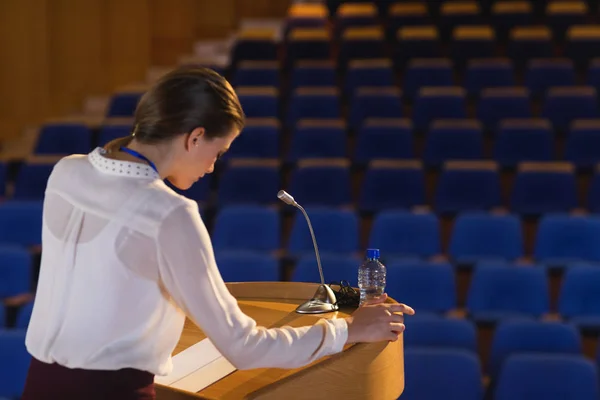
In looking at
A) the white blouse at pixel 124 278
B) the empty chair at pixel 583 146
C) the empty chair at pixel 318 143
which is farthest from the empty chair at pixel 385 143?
the white blouse at pixel 124 278

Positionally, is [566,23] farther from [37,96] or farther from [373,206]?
[37,96]

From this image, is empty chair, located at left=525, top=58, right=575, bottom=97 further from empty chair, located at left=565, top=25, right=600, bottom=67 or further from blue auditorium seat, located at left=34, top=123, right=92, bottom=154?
blue auditorium seat, located at left=34, top=123, right=92, bottom=154

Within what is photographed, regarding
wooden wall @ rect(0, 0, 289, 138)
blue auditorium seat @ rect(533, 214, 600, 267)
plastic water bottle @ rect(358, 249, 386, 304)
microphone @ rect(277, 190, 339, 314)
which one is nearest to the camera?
microphone @ rect(277, 190, 339, 314)

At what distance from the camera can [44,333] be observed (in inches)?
25.0

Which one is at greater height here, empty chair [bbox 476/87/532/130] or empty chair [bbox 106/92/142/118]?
empty chair [bbox 476/87/532/130]

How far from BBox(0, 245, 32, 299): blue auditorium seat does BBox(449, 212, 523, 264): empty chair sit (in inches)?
38.9

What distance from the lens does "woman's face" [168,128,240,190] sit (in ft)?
2.12

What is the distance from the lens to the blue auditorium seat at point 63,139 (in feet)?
9.12

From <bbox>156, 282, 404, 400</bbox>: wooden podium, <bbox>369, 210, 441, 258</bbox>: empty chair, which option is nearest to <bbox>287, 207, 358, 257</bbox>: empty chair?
<bbox>369, 210, 441, 258</bbox>: empty chair

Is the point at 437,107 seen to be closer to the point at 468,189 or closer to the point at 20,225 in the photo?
the point at 468,189

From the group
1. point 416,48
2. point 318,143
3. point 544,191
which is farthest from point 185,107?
point 416,48

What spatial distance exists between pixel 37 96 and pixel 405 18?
5.48ft

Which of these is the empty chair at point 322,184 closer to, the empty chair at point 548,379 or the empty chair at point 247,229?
the empty chair at point 247,229

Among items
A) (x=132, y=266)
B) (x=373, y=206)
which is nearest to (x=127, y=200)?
(x=132, y=266)
